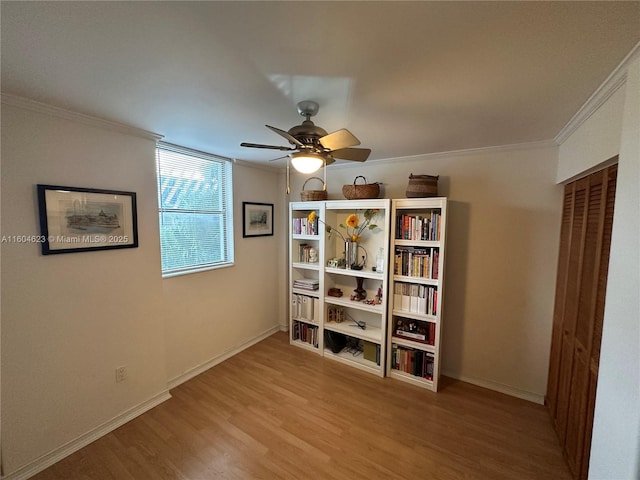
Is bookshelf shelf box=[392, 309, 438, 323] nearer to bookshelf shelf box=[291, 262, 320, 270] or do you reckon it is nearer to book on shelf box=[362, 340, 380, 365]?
book on shelf box=[362, 340, 380, 365]

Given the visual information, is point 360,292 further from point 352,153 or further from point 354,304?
point 352,153

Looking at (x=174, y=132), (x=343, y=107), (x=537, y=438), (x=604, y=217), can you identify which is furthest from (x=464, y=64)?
(x=537, y=438)

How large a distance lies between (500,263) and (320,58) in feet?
7.74

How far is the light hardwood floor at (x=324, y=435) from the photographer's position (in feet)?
5.45

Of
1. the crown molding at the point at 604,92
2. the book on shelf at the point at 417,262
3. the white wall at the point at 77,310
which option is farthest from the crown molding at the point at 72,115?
the crown molding at the point at 604,92

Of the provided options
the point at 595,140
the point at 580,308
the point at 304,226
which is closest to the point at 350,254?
the point at 304,226

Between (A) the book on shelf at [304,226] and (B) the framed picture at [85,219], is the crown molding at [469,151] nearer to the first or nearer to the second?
(A) the book on shelf at [304,226]

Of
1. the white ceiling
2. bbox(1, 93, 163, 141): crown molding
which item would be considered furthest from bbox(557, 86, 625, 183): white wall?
bbox(1, 93, 163, 141): crown molding

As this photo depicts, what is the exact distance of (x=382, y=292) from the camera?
2691mm

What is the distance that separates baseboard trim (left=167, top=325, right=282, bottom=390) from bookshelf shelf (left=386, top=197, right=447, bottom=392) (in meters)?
1.71

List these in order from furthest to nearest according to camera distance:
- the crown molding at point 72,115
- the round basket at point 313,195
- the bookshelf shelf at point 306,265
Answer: the bookshelf shelf at point 306,265
the round basket at point 313,195
the crown molding at point 72,115

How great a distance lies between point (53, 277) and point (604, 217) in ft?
10.9

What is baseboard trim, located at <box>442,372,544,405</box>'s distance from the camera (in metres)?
2.32

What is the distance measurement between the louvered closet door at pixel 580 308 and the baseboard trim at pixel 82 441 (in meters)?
3.07
